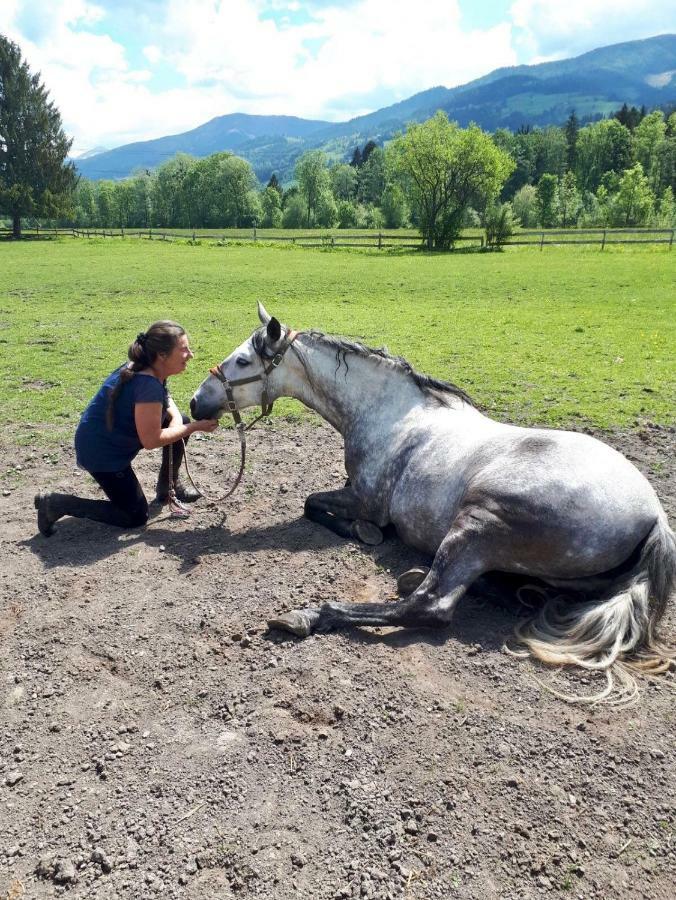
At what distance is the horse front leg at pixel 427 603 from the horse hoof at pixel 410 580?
250mm

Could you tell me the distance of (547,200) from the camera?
85.6m

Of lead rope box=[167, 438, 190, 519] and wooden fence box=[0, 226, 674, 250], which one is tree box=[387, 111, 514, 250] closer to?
wooden fence box=[0, 226, 674, 250]

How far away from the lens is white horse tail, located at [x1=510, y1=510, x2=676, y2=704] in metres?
3.88

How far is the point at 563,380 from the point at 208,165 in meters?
→ 110

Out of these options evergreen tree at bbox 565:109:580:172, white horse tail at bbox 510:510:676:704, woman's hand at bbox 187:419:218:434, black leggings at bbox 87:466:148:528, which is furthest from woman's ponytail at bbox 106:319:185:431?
evergreen tree at bbox 565:109:580:172

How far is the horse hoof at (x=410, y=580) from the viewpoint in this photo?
14.8ft

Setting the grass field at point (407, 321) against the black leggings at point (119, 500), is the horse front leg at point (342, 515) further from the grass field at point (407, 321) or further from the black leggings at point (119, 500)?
the grass field at point (407, 321)

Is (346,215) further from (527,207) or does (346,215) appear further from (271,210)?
(527,207)

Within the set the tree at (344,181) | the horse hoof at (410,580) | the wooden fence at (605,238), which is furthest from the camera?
the tree at (344,181)

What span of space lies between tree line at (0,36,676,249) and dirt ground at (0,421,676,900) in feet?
154

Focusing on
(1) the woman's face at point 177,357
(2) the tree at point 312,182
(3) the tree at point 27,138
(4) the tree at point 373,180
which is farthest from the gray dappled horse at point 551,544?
(4) the tree at point 373,180

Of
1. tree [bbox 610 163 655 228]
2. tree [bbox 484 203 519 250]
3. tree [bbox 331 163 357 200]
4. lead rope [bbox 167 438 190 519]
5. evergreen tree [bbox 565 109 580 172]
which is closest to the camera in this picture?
lead rope [bbox 167 438 190 519]

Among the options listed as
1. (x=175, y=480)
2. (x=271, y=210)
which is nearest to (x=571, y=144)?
(x=271, y=210)

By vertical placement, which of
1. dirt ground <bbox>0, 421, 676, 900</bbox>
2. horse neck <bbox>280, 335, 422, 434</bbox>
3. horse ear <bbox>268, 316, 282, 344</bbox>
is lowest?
dirt ground <bbox>0, 421, 676, 900</bbox>
